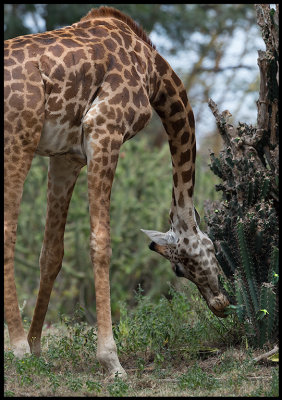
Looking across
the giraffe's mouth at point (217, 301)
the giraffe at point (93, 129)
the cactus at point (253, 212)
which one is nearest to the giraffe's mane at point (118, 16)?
the giraffe at point (93, 129)

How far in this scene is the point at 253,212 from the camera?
205 inches

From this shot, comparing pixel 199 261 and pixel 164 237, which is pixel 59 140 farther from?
pixel 199 261

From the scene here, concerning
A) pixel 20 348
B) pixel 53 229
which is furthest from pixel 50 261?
pixel 20 348

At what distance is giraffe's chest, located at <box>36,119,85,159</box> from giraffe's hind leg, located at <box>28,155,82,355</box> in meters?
0.47

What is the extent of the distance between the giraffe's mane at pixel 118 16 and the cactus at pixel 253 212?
842 mm

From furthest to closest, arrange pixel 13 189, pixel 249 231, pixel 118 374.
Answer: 1. pixel 249 231
2. pixel 13 189
3. pixel 118 374

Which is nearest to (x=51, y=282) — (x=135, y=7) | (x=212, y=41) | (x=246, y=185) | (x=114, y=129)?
(x=114, y=129)

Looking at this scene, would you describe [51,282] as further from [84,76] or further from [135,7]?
[135,7]

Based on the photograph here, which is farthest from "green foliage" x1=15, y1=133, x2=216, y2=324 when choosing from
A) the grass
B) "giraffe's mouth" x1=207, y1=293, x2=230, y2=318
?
"giraffe's mouth" x1=207, y1=293, x2=230, y2=318

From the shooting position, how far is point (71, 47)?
15.1 feet

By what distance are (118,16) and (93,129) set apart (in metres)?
1.30

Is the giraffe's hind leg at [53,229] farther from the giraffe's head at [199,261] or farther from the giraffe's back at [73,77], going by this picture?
the giraffe's head at [199,261]

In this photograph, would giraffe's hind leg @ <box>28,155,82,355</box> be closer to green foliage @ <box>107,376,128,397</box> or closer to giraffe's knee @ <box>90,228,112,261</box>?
giraffe's knee @ <box>90,228,112,261</box>

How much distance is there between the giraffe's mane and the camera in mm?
5258
